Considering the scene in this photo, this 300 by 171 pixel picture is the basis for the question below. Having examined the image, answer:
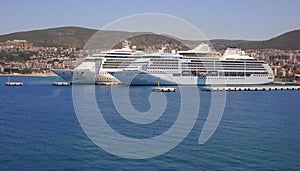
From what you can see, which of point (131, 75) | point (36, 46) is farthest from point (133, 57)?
point (36, 46)

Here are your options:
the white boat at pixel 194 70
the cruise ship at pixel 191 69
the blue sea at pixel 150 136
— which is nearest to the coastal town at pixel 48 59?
the white boat at pixel 194 70

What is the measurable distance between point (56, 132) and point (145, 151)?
3.45m

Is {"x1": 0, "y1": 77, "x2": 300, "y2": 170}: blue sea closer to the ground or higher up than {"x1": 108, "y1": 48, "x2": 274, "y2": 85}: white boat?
closer to the ground

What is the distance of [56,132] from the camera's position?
13.0 meters

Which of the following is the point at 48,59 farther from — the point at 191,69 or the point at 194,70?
the point at 191,69

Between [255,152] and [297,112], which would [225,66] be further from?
[255,152]

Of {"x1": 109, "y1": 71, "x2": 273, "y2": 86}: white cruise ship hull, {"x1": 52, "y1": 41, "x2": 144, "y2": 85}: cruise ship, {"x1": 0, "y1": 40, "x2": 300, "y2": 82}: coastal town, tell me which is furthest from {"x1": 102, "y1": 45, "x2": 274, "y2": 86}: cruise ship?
{"x1": 0, "y1": 40, "x2": 300, "y2": 82}: coastal town

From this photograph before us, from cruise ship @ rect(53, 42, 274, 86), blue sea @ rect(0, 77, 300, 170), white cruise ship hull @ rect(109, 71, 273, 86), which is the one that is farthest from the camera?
cruise ship @ rect(53, 42, 274, 86)

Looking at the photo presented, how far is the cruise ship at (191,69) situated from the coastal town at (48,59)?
2004cm

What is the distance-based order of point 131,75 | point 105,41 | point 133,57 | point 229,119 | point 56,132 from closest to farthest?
point 56,132 < point 229,119 < point 131,75 < point 133,57 < point 105,41

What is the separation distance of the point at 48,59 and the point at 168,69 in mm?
61104

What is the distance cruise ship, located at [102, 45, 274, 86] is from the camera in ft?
114

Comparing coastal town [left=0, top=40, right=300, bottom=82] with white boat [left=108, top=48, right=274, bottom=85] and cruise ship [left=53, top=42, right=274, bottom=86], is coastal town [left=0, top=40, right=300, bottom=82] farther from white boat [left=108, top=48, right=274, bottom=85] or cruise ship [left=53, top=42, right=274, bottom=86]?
cruise ship [left=53, top=42, right=274, bottom=86]

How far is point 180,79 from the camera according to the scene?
3641cm
